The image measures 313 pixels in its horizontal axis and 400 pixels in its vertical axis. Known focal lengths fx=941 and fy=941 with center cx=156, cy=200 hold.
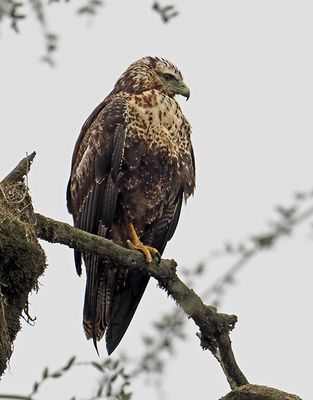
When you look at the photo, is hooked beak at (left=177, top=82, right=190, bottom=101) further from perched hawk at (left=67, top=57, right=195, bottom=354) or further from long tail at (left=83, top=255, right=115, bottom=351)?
long tail at (left=83, top=255, right=115, bottom=351)

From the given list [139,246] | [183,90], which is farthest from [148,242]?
[183,90]

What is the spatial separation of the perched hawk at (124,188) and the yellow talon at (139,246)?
0.5 inches

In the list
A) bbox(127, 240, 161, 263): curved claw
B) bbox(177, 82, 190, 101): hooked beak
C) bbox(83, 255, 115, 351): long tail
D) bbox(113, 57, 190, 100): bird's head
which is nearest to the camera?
bbox(127, 240, 161, 263): curved claw

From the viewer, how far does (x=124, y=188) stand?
705cm

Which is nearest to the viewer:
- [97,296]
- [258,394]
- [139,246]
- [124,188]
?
[258,394]

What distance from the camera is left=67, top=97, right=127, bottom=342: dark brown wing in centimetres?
684

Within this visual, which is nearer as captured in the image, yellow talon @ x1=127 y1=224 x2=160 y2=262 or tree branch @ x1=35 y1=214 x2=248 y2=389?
tree branch @ x1=35 y1=214 x2=248 y2=389

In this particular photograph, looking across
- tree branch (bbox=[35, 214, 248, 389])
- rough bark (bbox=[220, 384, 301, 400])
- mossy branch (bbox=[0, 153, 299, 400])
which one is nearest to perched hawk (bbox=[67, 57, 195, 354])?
tree branch (bbox=[35, 214, 248, 389])

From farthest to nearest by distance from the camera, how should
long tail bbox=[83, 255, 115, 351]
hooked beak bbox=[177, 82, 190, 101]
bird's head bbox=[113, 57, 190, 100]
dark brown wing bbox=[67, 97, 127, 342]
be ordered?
1. hooked beak bbox=[177, 82, 190, 101]
2. bird's head bbox=[113, 57, 190, 100]
3. dark brown wing bbox=[67, 97, 127, 342]
4. long tail bbox=[83, 255, 115, 351]

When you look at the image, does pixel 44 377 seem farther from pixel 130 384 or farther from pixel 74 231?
pixel 74 231

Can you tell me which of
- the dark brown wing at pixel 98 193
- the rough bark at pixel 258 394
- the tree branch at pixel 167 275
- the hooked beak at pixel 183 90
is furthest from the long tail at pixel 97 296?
the rough bark at pixel 258 394

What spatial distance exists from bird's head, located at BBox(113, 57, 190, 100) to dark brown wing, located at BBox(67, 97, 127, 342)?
497 mm

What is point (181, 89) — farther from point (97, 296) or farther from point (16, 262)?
point (16, 262)

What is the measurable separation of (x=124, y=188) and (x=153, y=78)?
1.38 meters
